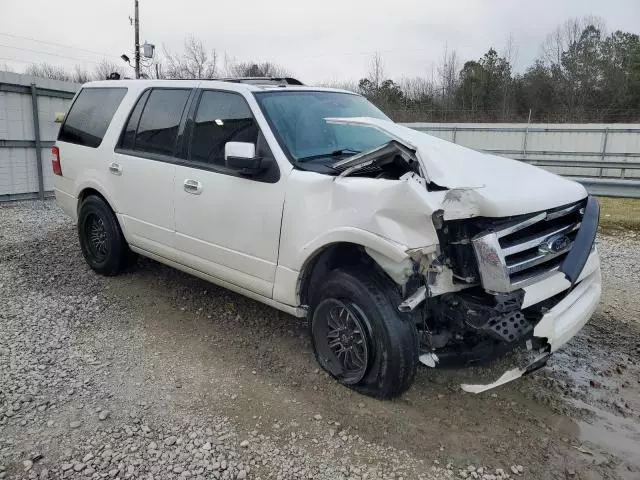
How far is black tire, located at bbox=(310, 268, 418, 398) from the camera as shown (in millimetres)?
3076

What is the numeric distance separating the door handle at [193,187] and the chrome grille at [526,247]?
226cm

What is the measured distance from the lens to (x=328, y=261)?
360 cm

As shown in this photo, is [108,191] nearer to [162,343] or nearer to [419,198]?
[162,343]

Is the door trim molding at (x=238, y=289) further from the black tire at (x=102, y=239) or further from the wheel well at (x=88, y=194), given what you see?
the wheel well at (x=88, y=194)

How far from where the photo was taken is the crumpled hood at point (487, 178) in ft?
9.55

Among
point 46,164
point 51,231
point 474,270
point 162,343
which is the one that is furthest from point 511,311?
point 46,164

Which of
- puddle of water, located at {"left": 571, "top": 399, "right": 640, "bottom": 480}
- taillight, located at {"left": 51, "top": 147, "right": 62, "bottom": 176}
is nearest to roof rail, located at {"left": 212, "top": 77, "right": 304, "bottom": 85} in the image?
taillight, located at {"left": 51, "top": 147, "right": 62, "bottom": 176}

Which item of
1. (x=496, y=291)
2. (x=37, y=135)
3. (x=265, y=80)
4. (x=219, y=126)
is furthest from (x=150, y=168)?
(x=37, y=135)

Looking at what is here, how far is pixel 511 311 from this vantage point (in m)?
2.94

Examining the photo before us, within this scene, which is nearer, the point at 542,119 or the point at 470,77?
the point at 542,119

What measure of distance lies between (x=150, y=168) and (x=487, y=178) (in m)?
2.91

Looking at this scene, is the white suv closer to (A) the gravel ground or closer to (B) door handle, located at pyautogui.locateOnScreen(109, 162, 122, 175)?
(B) door handle, located at pyautogui.locateOnScreen(109, 162, 122, 175)

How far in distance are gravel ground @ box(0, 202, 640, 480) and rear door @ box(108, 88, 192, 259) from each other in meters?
0.71

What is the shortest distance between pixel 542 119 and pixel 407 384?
1314 inches
